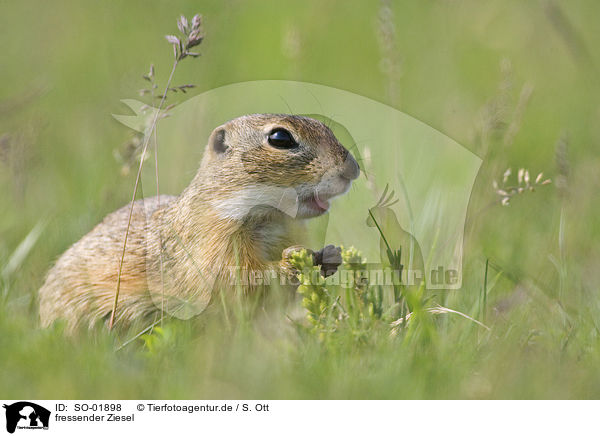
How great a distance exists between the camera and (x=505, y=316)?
3.44m

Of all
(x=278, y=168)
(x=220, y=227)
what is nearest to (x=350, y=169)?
(x=278, y=168)

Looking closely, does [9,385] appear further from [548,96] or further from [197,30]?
[548,96]

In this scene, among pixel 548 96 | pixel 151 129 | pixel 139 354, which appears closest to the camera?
pixel 139 354

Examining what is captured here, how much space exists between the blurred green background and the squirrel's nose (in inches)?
27.2

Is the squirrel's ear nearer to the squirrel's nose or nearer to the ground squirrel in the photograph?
the ground squirrel

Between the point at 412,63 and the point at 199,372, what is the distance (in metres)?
5.44

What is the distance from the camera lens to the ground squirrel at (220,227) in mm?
3266

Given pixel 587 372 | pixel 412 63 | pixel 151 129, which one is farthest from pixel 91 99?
pixel 587 372

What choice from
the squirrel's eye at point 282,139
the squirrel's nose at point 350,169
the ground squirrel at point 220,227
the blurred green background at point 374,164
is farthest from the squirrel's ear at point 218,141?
the blurred green background at point 374,164
